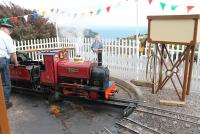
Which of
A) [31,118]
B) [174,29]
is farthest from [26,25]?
[174,29]

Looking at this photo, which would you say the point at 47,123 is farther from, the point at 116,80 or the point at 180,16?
the point at 180,16

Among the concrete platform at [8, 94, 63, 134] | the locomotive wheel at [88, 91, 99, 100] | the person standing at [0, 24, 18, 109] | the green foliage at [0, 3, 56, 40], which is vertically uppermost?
the green foliage at [0, 3, 56, 40]

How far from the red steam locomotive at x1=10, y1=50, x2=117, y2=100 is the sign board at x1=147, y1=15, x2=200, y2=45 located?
4.65ft

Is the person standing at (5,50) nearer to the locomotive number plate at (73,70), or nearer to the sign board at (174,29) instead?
the locomotive number plate at (73,70)

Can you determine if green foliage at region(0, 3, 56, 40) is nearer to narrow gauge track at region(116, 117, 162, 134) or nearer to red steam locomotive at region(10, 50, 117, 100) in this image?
red steam locomotive at region(10, 50, 117, 100)

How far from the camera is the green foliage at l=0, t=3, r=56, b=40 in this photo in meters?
11.7

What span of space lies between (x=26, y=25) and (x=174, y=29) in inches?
375

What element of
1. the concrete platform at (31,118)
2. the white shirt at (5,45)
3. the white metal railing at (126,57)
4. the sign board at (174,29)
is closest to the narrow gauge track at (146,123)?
the concrete platform at (31,118)

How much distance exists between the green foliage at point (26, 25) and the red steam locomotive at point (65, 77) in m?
6.31

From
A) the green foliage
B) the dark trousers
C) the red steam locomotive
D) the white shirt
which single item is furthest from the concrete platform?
the green foliage

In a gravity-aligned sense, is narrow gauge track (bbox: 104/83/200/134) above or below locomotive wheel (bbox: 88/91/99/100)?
below

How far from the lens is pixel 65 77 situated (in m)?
5.30

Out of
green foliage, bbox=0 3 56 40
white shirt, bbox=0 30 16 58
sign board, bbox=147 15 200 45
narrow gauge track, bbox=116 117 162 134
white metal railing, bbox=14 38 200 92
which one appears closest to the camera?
narrow gauge track, bbox=116 117 162 134

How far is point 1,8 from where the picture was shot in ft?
40.2
